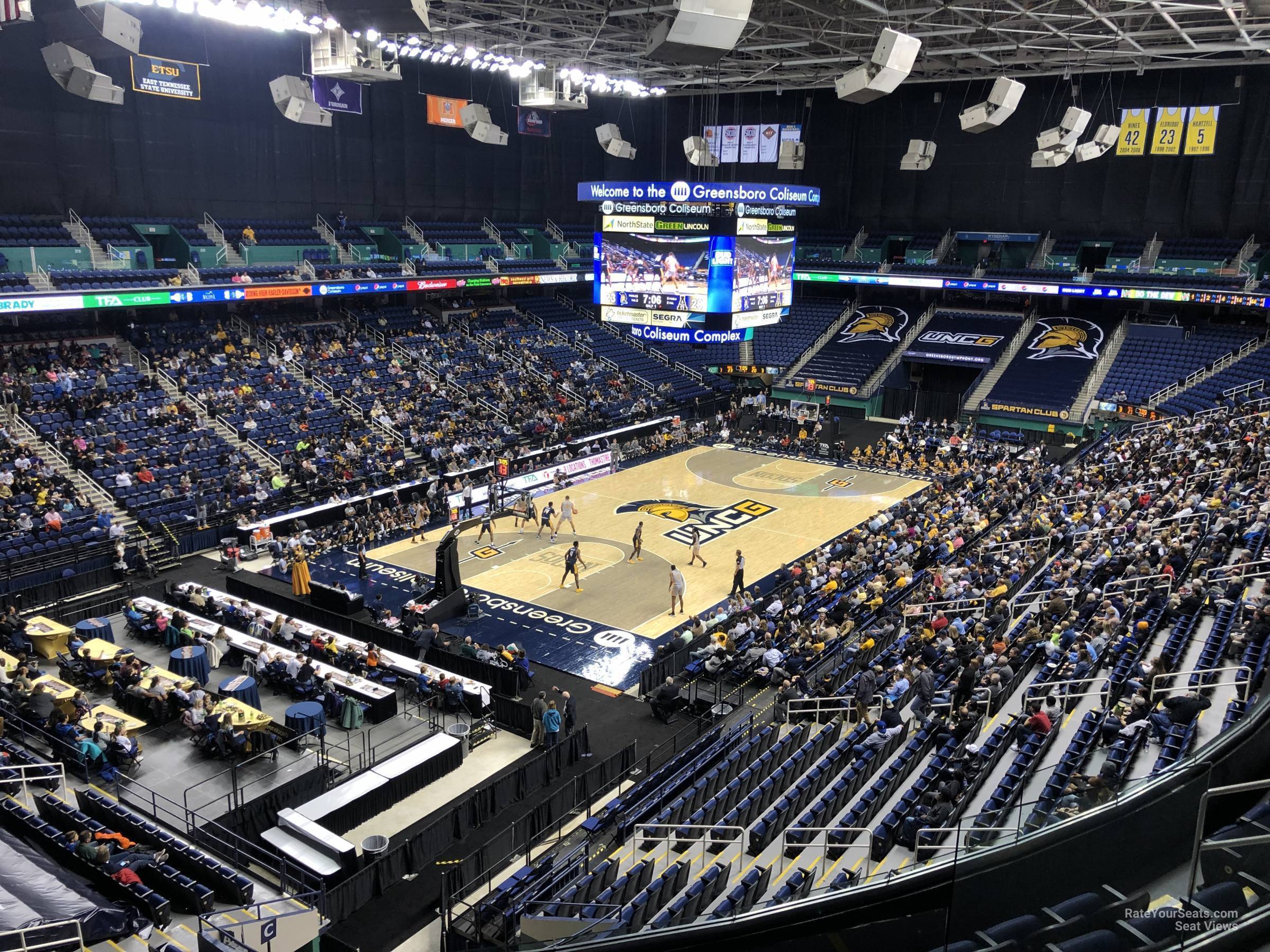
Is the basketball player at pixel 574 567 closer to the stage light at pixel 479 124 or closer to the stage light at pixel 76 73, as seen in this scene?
the stage light at pixel 76 73

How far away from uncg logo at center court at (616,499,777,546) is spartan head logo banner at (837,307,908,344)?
1836 cm

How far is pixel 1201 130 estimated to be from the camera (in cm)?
4138

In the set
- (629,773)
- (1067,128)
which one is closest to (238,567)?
(629,773)

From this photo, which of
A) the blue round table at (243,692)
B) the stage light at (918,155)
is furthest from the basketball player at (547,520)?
the stage light at (918,155)

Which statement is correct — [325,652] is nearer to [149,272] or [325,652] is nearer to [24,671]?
[24,671]

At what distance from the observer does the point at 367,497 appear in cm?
2919

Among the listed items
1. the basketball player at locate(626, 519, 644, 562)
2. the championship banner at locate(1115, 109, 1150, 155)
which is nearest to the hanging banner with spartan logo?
the championship banner at locate(1115, 109, 1150, 155)

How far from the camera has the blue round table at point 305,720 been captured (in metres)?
15.9

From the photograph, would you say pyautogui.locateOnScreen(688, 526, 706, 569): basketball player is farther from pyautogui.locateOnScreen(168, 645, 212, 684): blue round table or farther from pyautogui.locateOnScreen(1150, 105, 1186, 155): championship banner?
pyautogui.locateOnScreen(1150, 105, 1186, 155): championship banner

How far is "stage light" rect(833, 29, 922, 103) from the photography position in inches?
840

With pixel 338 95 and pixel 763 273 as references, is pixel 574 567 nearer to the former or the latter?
pixel 763 273

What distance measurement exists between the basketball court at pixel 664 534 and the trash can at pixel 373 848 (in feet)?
23.1

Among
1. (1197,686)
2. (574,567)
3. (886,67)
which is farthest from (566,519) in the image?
(1197,686)

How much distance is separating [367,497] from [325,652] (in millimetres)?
10875
